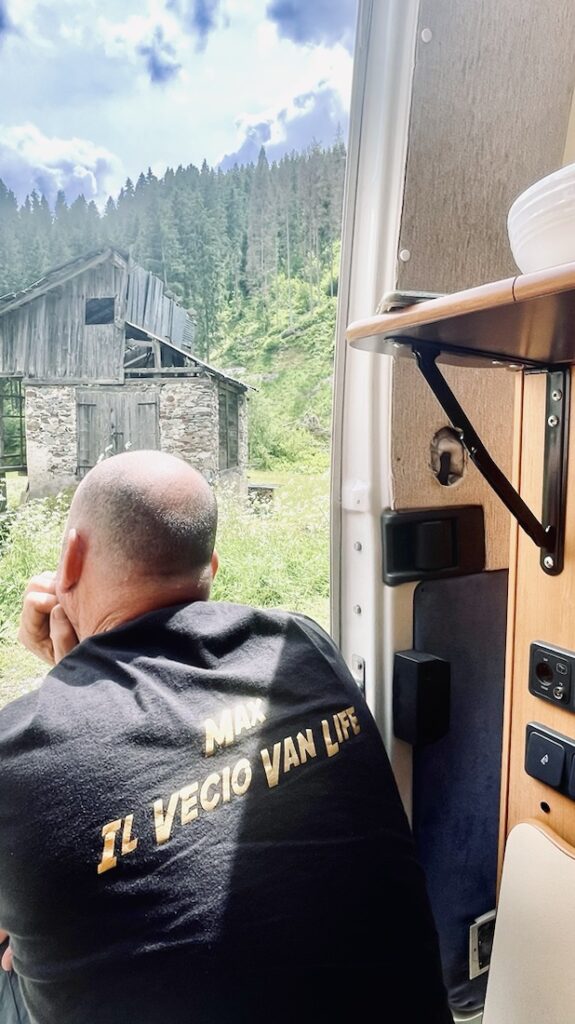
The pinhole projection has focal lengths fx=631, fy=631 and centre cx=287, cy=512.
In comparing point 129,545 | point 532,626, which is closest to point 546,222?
point 532,626

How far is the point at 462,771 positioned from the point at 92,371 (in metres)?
1.16

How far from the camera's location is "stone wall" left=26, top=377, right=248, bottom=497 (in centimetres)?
115

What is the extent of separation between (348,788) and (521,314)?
2.22 ft

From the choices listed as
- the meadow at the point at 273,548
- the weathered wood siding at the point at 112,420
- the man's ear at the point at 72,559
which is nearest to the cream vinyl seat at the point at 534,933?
the meadow at the point at 273,548

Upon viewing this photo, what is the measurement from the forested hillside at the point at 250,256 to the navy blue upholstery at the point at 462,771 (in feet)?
1.49

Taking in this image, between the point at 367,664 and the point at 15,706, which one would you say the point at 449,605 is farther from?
the point at 15,706

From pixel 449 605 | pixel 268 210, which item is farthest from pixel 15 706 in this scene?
pixel 268 210

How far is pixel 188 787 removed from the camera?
31.6 inches

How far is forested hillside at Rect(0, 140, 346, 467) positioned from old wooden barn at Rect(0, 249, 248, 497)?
36 millimetres

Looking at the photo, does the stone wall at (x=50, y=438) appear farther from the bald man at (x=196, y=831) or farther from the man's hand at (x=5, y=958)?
the man's hand at (x=5, y=958)

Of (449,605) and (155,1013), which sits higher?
(449,605)

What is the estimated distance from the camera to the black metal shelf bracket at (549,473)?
3.03 ft

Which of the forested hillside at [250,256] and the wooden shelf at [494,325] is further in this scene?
the forested hillside at [250,256]

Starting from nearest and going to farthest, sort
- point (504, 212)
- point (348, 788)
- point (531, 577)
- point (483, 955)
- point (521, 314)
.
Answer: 1. point (521, 314)
2. point (348, 788)
3. point (531, 577)
4. point (504, 212)
5. point (483, 955)
